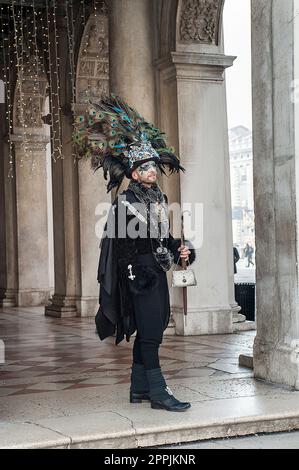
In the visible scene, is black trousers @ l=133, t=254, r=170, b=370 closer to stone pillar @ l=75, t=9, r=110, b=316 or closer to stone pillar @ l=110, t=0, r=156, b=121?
stone pillar @ l=110, t=0, r=156, b=121

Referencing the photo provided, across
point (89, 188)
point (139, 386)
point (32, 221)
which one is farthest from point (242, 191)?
point (139, 386)

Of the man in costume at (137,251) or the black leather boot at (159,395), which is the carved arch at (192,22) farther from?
the black leather boot at (159,395)

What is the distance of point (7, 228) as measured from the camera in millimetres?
19047

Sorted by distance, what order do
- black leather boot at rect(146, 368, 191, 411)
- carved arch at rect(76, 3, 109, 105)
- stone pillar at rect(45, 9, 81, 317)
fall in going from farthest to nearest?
stone pillar at rect(45, 9, 81, 317), carved arch at rect(76, 3, 109, 105), black leather boot at rect(146, 368, 191, 411)

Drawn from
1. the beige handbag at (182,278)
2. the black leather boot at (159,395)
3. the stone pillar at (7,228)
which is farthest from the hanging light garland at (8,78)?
the black leather boot at (159,395)

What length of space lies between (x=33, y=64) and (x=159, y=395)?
12.6 m

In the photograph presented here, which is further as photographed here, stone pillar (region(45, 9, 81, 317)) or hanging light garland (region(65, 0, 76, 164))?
stone pillar (region(45, 9, 81, 317))

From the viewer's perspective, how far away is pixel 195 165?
11.4m

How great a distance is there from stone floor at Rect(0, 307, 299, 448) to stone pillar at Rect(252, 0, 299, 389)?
0.36 meters

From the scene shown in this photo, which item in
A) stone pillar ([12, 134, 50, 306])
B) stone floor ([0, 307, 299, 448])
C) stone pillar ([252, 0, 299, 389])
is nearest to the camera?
stone floor ([0, 307, 299, 448])

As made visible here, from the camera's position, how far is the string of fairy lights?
600 inches

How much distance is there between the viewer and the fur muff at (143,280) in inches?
247

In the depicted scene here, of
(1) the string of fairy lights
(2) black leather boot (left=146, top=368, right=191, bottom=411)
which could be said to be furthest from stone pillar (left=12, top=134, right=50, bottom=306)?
(2) black leather boot (left=146, top=368, right=191, bottom=411)
